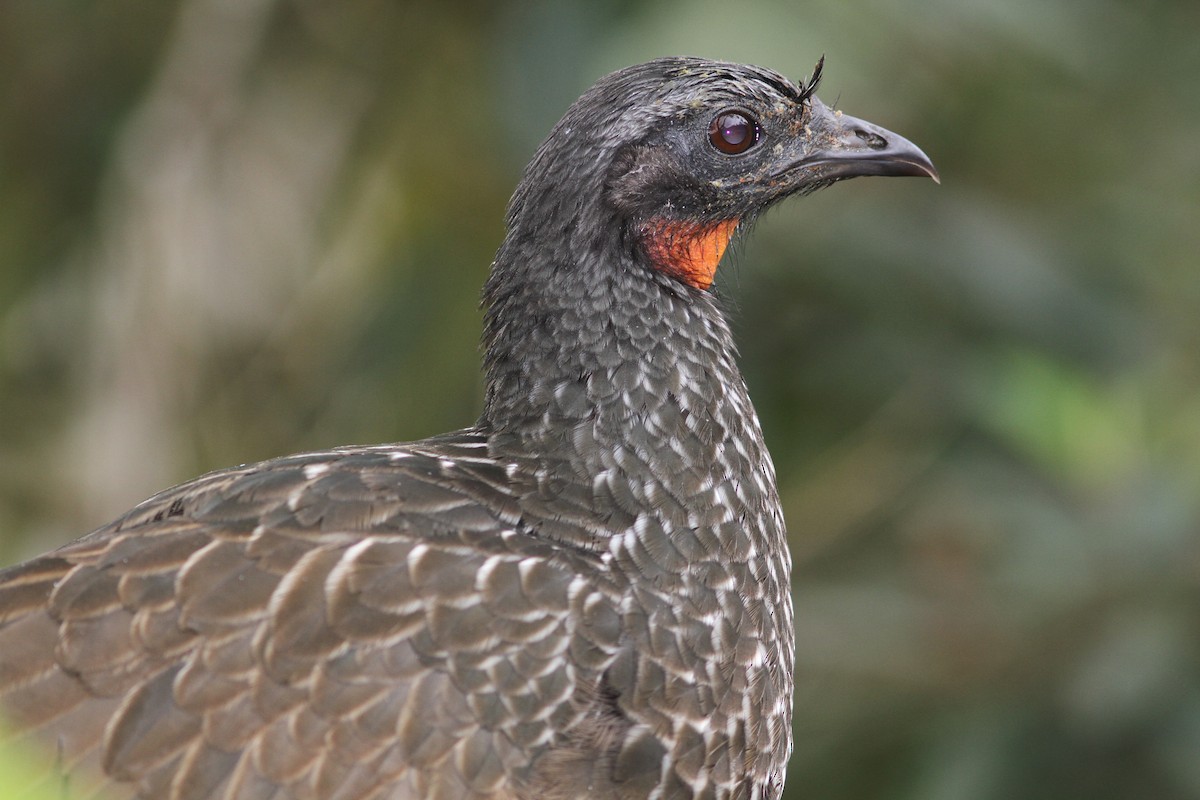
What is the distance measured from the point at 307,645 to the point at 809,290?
13.3 feet

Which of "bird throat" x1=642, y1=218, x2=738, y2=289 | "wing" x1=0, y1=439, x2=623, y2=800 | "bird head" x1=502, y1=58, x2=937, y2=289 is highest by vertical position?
"bird head" x1=502, y1=58, x2=937, y2=289

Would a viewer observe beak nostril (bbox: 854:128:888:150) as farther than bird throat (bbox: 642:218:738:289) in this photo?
Yes

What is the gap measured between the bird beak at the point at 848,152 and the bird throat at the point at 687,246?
24cm

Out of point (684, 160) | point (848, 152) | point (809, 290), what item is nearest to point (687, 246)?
point (684, 160)

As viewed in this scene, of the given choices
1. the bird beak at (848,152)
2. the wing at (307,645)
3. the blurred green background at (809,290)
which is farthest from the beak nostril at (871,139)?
the blurred green background at (809,290)

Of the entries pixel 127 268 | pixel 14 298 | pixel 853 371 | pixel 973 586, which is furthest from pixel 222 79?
pixel 973 586

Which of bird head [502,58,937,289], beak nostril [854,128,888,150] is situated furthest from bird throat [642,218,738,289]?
beak nostril [854,128,888,150]

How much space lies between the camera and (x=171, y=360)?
6.20m

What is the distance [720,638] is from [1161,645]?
2946 mm

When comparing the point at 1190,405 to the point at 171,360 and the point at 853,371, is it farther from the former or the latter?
the point at 171,360

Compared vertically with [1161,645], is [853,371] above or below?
above

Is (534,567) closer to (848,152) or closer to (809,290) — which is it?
(848,152)

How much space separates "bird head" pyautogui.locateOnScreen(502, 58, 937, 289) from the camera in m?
3.35

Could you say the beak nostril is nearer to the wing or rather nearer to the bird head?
the bird head
